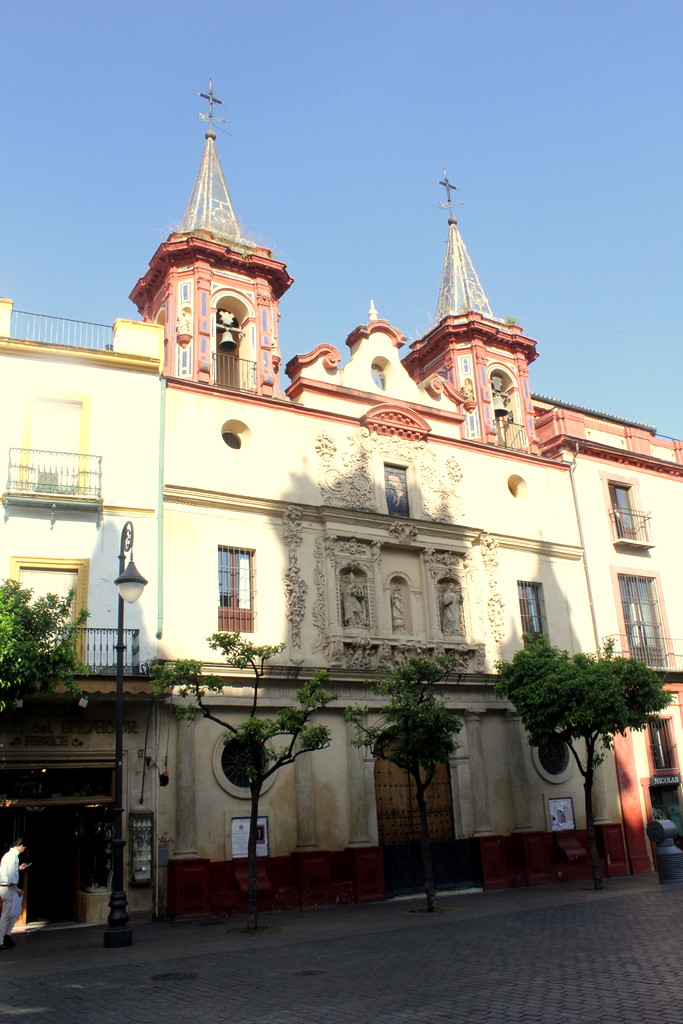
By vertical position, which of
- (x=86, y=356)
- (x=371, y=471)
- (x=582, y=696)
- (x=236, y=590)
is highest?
(x=86, y=356)

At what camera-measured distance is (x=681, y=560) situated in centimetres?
3123

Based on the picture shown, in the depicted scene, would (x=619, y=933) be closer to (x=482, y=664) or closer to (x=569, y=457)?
(x=482, y=664)

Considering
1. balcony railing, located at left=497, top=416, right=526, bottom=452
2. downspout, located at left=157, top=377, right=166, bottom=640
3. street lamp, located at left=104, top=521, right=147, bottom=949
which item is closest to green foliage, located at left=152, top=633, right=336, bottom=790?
street lamp, located at left=104, top=521, right=147, bottom=949

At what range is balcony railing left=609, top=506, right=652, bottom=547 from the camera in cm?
2972

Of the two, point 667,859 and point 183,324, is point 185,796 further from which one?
point 183,324

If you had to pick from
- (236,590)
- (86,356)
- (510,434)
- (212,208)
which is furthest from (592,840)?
(212,208)

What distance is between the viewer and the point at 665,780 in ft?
89.7

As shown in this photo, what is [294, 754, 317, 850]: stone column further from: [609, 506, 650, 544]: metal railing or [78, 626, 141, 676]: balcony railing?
[609, 506, 650, 544]: metal railing

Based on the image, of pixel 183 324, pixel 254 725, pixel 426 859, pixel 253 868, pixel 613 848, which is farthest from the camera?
pixel 183 324

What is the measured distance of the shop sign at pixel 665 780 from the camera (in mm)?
27078

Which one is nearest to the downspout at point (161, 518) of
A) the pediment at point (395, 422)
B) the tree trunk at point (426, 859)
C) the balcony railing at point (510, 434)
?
the pediment at point (395, 422)

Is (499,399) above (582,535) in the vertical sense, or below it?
above

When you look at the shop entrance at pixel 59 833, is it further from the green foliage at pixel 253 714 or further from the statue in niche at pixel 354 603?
the statue in niche at pixel 354 603

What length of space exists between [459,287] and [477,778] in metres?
18.4
